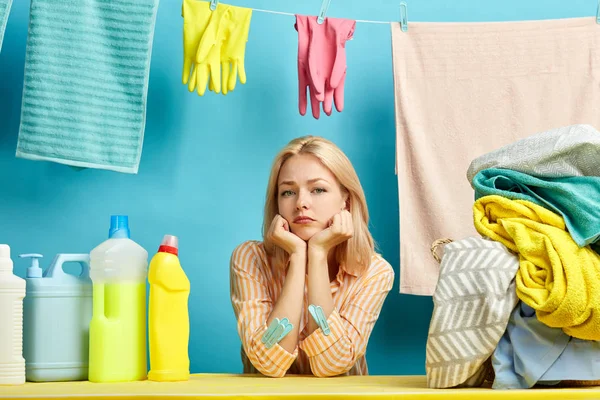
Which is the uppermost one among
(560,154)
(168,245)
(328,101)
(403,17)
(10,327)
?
(403,17)

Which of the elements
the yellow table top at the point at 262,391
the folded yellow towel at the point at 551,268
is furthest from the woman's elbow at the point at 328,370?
the folded yellow towel at the point at 551,268

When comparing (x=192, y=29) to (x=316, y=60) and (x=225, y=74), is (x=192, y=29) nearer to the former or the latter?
(x=225, y=74)

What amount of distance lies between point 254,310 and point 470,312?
20.3 inches

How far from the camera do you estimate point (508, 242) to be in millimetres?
1217

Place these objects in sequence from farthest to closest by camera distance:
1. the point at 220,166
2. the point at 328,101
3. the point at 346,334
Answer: the point at 220,166, the point at 328,101, the point at 346,334

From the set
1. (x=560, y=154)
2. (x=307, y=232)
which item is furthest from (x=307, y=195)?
(x=560, y=154)

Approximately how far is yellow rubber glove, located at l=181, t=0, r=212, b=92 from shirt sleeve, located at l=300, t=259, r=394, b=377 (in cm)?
58

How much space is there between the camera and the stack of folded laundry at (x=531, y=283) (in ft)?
3.72

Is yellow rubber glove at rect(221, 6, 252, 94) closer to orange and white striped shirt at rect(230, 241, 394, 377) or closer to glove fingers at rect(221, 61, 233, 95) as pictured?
glove fingers at rect(221, 61, 233, 95)

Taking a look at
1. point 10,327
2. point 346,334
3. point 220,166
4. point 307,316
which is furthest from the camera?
point 220,166

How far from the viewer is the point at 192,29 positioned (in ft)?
5.82

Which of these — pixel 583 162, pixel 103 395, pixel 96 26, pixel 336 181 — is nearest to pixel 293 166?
pixel 336 181

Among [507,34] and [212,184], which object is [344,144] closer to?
[212,184]

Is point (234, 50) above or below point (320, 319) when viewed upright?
above
